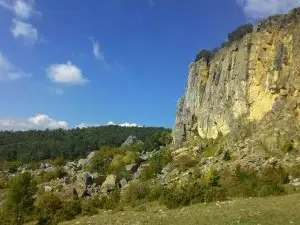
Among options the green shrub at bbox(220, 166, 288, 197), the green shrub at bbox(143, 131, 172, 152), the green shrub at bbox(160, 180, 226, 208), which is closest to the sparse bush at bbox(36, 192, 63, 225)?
the green shrub at bbox(160, 180, 226, 208)

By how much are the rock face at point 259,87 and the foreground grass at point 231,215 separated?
20559 millimetres

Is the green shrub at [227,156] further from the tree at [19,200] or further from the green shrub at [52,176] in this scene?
the green shrub at [52,176]

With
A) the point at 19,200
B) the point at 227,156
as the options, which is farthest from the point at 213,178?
the point at 19,200

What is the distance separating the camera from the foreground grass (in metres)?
20.2

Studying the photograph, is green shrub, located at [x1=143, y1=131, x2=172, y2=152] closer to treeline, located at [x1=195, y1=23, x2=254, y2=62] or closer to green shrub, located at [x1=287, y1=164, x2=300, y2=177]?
treeline, located at [x1=195, y1=23, x2=254, y2=62]

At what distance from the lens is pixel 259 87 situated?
53.4m

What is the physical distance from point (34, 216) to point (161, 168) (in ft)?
107

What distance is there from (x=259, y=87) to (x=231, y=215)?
34344 mm

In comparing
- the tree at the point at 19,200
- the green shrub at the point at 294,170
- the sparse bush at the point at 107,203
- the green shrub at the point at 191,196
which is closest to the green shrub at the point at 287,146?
the green shrub at the point at 294,170

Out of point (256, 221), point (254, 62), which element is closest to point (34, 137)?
point (254, 62)

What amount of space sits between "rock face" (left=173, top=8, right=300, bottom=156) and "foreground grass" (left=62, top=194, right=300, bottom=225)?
67.5 ft

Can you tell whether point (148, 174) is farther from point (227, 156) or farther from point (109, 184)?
point (227, 156)

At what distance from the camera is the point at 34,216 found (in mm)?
30438

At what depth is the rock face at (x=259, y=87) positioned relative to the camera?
4669 centimetres
